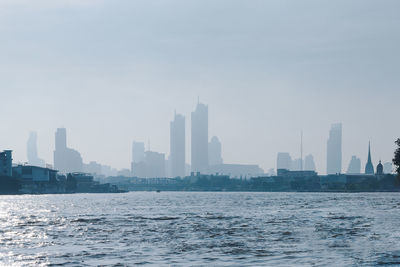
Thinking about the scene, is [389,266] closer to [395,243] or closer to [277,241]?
[395,243]

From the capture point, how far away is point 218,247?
47531 mm

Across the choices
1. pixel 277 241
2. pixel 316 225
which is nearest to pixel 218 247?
pixel 277 241

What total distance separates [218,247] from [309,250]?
6.82 metres

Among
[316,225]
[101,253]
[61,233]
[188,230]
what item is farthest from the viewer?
[316,225]

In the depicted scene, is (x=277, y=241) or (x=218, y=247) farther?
(x=277, y=241)

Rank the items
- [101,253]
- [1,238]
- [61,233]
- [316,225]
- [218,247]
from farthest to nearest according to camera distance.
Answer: [316,225]
[61,233]
[1,238]
[218,247]
[101,253]

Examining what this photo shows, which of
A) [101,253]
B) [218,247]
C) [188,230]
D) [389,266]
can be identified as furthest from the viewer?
[188,230]

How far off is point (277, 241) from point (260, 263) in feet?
44.6

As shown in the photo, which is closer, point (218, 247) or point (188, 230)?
point (218, 247)

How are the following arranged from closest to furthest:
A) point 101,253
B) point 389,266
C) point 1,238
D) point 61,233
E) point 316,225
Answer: point 389,266
point 101,253
point 1,238
point 61,233
point 316,225

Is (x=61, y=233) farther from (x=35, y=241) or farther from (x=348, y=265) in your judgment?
(x=348, y=265)

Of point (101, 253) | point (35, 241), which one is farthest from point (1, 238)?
point (101, 253)

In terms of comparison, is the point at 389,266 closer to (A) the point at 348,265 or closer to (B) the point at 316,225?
(A) the point at 348,265

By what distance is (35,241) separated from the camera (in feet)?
172
